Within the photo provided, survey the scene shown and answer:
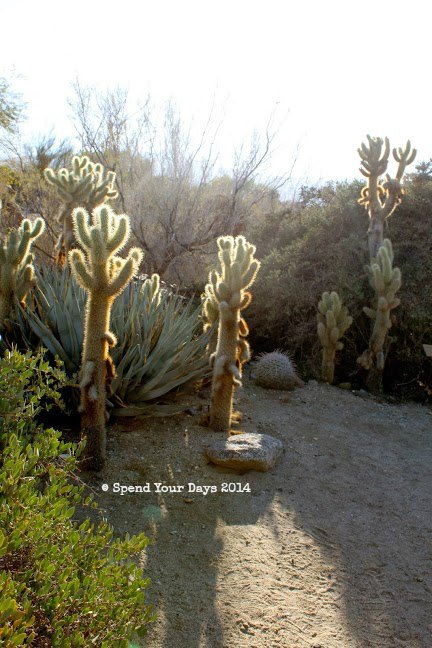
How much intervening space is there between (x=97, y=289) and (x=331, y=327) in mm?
4181

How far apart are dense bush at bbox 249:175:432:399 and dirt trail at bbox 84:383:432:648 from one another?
8.33 feet

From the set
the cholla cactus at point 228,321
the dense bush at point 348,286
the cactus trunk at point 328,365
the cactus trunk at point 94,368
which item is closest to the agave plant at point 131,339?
the cholla cactus at point 228,321

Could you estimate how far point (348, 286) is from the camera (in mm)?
8359

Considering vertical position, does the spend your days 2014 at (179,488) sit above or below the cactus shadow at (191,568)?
above

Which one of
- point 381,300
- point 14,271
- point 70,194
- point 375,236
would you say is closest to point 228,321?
point 14,271

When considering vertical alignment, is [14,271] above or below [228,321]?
above

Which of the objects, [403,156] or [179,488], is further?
[403,156]

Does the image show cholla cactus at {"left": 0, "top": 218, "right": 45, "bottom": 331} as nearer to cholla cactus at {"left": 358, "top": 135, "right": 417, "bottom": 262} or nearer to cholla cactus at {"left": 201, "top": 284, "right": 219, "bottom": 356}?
cholla cactus at {"left": 201, "top": 284, "right": 219, "bottom": 356}

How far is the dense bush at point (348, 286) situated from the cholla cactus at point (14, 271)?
4.20m

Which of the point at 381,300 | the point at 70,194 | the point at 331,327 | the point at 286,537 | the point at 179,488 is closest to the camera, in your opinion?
the point at 286,537

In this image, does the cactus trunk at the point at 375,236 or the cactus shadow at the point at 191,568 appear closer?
the cactus shadow at the point at 191,568

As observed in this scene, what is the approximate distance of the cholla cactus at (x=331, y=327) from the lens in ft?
24.3

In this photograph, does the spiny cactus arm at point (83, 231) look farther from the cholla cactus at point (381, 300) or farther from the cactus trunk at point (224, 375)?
the cholla cactus at point (381, 300)

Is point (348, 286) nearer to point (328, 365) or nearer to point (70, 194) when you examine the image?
point (328, 365)
